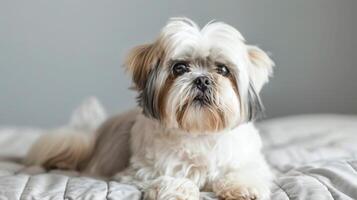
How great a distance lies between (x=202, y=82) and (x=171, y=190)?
0.90ft

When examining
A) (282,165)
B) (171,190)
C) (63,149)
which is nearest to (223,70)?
(171,190)

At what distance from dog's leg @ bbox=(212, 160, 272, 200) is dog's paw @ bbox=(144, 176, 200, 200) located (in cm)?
6

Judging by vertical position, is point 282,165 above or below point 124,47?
below

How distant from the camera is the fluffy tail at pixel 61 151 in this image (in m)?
2.01

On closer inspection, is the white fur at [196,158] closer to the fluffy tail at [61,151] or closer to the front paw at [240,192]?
the front paw at [240,192]

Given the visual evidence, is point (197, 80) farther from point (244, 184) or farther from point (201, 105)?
point (244, 184)

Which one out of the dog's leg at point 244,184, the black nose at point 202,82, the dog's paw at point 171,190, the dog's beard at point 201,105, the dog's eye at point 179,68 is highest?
the dog's eye at point 179,68

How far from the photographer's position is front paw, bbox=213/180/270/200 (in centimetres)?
146

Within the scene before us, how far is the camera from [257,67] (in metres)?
1.64

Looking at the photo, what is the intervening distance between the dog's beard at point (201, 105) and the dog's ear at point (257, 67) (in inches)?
5.0

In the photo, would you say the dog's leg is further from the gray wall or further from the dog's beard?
the gray wall

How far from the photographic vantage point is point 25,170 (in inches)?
76.2

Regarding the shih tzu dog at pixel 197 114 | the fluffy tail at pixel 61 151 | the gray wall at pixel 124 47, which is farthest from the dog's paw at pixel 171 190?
the gray wall at pixel 124 47

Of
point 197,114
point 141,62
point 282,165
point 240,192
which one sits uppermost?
point 141,62
